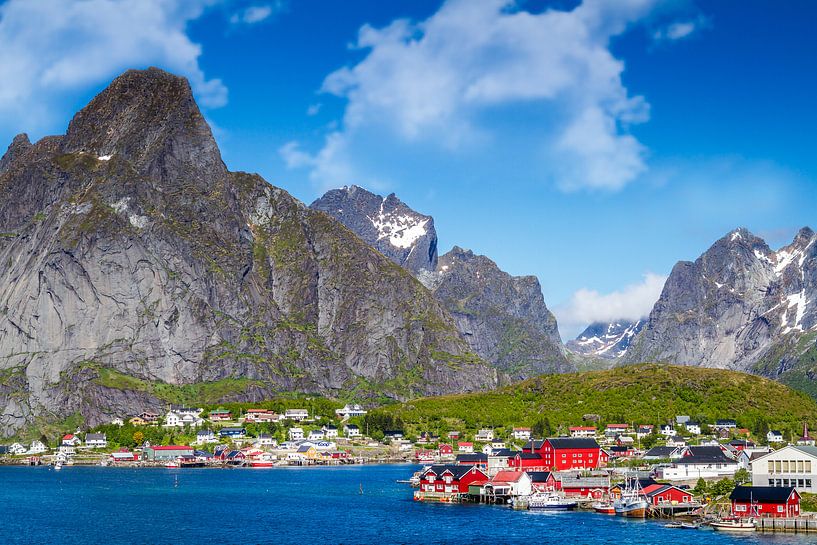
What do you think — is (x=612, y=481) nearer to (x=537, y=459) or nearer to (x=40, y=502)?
(x=537, y=459)

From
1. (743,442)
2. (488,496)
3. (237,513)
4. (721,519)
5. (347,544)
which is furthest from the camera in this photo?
(743,442)

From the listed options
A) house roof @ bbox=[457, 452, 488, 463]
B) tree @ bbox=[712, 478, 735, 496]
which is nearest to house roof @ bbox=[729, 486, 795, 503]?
tree @ bbox=[712, 478, 735, 496]

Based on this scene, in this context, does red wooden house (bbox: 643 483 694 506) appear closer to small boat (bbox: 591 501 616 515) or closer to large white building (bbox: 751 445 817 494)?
small boat (bbox: 591 501 616 515)

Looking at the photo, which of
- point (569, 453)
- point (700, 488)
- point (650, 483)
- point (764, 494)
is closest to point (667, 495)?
point (650, 483)

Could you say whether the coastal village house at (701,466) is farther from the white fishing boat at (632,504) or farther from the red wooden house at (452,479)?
the red wooden house at (452,479)

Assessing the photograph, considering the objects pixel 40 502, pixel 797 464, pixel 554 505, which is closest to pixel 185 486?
pixel 40 502

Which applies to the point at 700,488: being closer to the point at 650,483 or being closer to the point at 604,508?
the point at 650,483
